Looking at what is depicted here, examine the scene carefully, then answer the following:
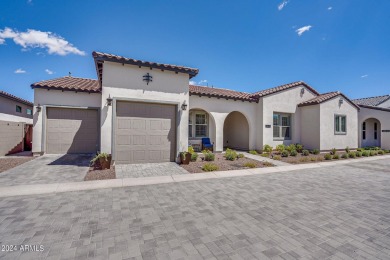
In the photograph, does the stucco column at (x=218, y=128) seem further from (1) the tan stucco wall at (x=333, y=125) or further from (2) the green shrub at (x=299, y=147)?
(1) the tan stucco wall at (x=333, y=125)

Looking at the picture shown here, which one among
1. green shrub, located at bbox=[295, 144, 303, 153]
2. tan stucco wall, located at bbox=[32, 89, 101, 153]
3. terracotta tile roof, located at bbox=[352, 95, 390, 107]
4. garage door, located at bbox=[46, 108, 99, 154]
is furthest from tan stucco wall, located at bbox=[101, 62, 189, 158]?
terracotta tile roof, located at bbox=[352, 95, 390, 107]

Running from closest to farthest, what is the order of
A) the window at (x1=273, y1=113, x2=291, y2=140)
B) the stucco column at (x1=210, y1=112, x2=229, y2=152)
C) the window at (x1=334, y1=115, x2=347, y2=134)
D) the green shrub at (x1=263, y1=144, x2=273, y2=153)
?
the stucco column at (x1=210, y1=112, x2=229, y2=152)
the green shrub at (x1=263, y1=144, x2=273, y2=153)
the window at (x1=273, y1=113, x2=291, y2=140)
the window at (x1=334, y1=115, x2=347, y2=134)

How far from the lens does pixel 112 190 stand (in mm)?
5898

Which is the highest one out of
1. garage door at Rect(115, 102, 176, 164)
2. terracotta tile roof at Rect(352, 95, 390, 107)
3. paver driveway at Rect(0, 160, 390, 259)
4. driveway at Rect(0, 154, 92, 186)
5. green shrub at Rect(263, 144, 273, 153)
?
terracotta tile roof at Rect(352, 95, 390, 107)

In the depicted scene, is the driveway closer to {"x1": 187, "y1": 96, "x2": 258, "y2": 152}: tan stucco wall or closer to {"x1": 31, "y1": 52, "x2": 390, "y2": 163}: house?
{"x1": 31, "y1": 52, "x2": 390, "y2": 163}: house

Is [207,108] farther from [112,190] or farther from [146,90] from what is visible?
[112,190]

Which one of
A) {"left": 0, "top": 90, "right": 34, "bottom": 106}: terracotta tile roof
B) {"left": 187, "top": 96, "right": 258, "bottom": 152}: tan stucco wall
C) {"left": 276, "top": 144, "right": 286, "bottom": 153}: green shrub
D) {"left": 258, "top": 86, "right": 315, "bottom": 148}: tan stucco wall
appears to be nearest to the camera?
{"left": 0, "top": 90, "right": 34, "bottom": 106}: terracotta tile roof

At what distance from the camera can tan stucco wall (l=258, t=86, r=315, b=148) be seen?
14508mm

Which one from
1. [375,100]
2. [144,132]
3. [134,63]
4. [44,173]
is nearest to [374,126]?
[375,100]

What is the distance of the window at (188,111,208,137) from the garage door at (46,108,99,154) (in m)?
7.02

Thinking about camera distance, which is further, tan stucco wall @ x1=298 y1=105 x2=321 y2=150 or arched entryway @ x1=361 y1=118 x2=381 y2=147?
arched entryway @ x1=361 y1=118 x2=381 y2=147

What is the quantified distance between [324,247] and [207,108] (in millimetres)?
10905

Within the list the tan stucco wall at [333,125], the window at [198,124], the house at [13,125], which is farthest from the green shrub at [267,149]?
the house at [13,125]

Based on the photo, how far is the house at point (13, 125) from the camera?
12.0m
